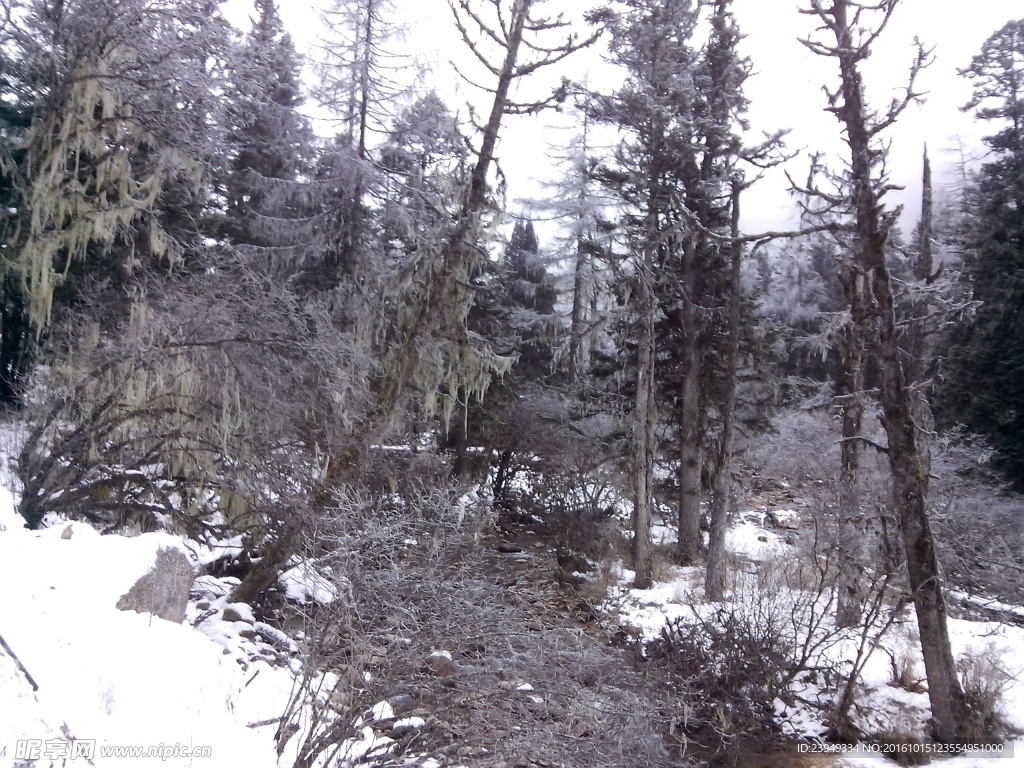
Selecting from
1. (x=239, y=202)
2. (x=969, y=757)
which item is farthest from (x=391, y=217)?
(x=969, y=757)

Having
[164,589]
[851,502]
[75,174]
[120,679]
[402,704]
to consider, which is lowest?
[402,704]

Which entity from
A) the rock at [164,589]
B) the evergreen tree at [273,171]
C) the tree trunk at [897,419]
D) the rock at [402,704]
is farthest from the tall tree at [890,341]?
the evergreen tree at [273,171]

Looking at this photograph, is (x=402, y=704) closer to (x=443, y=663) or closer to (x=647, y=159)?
(x=443, y=663)

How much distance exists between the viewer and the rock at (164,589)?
5.59 m

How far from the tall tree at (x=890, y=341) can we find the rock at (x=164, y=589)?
7187 mm

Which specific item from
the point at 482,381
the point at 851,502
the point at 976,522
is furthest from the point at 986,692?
the point at 482,381

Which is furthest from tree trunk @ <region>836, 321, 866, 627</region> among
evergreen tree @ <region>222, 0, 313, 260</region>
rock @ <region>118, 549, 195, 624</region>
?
evergreen tree @ <region>222, 0, 313, 260</region>

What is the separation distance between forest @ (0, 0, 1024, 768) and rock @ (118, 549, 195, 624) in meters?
1.31

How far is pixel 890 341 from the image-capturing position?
7.40 meters

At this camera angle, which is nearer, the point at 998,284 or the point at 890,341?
the point at 890,341

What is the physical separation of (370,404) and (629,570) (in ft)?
24.6

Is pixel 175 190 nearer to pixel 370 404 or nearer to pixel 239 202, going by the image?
pixel 239 202

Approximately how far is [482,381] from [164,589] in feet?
20.7

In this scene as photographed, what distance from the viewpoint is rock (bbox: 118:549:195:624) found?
5.59 m
